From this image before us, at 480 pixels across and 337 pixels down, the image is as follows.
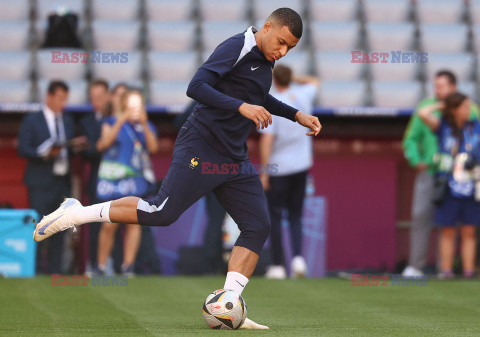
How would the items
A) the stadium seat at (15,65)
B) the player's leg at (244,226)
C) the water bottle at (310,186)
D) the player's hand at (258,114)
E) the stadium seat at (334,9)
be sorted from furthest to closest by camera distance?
the stadium seat at (334,9) → the stadium seat at (15,65) → the water bottle at (310,186) → the player's leg at (244,226) → the player's hand at (258,114)

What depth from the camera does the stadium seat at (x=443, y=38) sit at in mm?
13117

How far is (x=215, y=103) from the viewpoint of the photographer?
554cm

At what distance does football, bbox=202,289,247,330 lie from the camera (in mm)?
5758

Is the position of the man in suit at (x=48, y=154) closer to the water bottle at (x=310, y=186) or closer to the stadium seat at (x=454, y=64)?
the water bottle at (x=310, y=186)

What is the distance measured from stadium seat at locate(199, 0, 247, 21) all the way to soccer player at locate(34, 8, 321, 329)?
7323mm

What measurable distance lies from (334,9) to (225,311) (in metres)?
8.34

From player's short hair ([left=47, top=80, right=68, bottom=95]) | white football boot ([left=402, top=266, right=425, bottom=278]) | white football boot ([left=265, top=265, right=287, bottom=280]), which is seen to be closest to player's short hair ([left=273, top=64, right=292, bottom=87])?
white football boot ([left=265, top=265, right=287, bottom=280])

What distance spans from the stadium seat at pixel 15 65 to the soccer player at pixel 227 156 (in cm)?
630

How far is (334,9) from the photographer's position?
13.4 meters

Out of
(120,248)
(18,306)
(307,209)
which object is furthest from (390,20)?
(18,306)

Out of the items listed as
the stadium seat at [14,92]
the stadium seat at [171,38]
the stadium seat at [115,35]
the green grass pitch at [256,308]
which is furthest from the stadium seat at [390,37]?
the stadium seat at [14,92]

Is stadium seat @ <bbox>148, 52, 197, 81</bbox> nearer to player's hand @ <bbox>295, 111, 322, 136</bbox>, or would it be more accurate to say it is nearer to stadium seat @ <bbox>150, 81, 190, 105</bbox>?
stadium seat @ <bbox>150, 81, 190, 105</bbox>

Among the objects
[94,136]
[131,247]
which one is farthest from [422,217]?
[94,136]

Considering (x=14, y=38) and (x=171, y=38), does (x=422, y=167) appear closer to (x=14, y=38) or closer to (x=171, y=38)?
(x=171, y=38)
